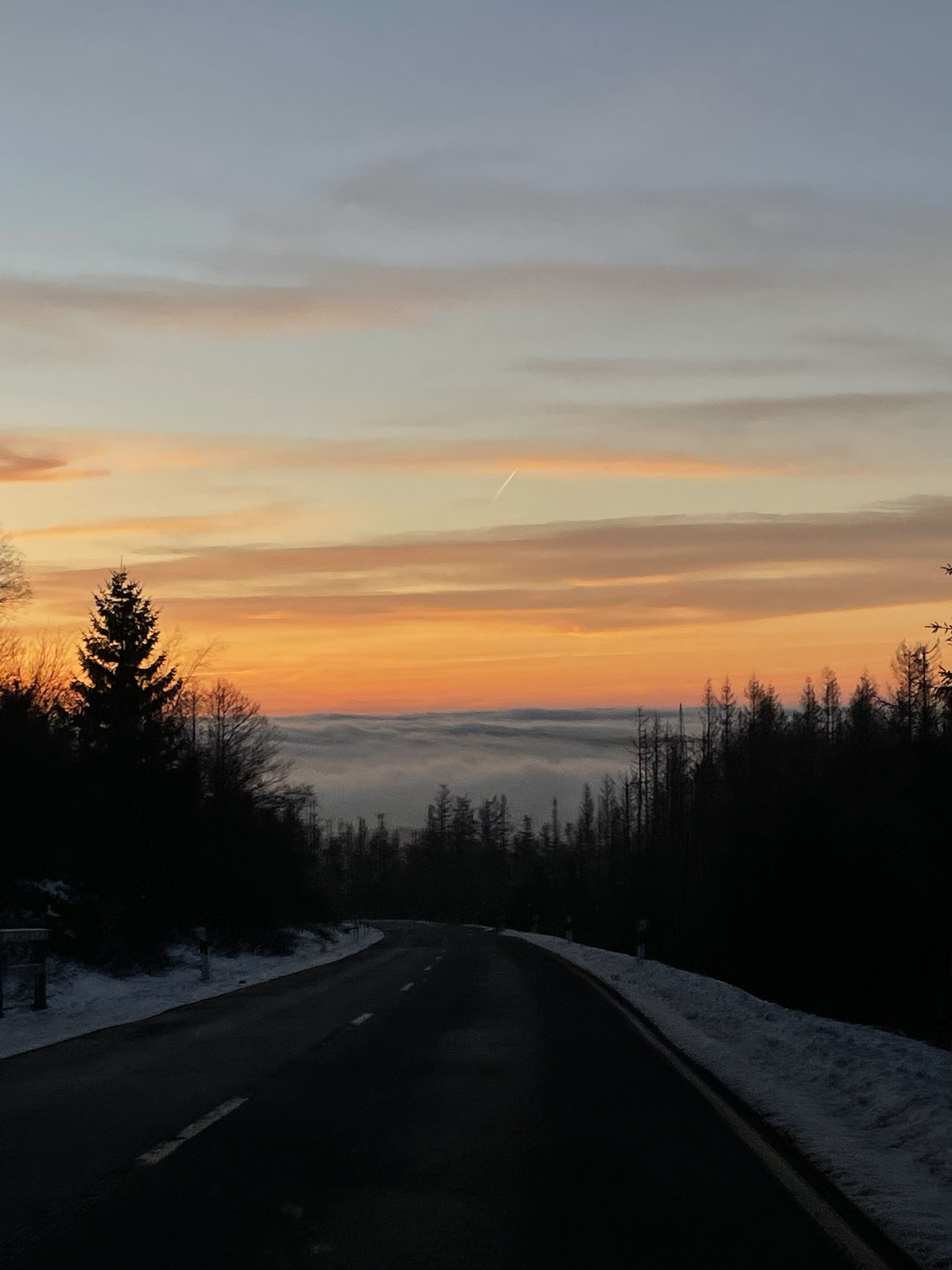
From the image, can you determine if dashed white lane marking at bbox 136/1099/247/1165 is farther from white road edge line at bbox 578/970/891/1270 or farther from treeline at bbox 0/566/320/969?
treeline at bbox 0/566/320/969

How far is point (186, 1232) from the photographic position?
6.90 metres

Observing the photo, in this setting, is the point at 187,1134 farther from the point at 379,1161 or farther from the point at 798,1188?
the point at 798,1188

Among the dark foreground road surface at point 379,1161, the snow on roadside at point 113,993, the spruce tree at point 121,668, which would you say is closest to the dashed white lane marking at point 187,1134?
the dark foreground road surface at point 379,1161

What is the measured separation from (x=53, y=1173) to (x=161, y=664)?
160 ft

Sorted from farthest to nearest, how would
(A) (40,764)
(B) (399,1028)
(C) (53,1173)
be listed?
1. (A) (40,764)
2. (B) (399,1028)
3. (C) (53,1173)

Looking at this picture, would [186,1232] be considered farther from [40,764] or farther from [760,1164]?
[40,764]

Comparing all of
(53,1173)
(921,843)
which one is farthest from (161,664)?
(53,1173)

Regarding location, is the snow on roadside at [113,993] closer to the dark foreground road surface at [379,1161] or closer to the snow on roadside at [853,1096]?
the dark foreground road surface at [379,1161]

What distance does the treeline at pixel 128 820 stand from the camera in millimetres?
30172

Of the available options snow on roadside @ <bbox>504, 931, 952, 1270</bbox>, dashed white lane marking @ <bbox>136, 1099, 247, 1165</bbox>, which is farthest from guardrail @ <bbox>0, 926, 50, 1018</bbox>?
snow on roadside @ <bbox>504, 931, 952, 1270</bbox>

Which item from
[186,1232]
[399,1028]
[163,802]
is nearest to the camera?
[186,1232]

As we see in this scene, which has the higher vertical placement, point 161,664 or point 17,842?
point 161,664

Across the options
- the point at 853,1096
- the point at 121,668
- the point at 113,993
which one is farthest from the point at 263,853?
the point at 853,1096

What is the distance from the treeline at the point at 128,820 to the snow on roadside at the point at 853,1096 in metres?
14.6
